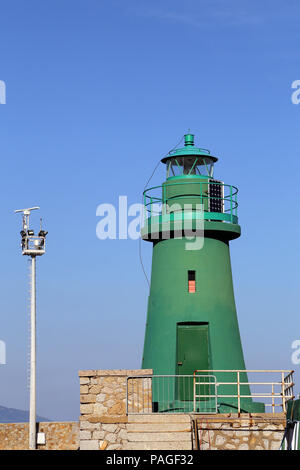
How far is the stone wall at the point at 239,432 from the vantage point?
23.5 m

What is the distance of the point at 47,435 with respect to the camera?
28547mm

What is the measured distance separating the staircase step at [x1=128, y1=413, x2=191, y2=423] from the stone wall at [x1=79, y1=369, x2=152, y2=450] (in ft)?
1.12

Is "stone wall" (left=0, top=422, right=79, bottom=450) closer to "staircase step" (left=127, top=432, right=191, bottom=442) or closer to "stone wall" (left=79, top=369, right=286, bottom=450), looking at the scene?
"stone wall" (left=79, top=369, right=286, bottom=450)

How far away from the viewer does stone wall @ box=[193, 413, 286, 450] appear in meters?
23.5

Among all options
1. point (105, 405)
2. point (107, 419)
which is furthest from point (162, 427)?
point (105, 405)

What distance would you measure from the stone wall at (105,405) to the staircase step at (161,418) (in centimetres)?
34

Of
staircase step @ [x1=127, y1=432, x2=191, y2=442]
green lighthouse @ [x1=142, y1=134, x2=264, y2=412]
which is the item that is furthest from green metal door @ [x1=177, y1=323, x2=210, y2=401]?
staircase step @ [x1=127, y1=432, x2=191, y2=442]

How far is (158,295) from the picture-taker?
2983 centimetres

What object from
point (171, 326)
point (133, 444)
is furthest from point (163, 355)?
point (133, 444)

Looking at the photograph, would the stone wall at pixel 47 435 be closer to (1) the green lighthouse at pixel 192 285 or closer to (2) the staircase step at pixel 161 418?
Answer: (1) the green lighthouse at pixel 192 285

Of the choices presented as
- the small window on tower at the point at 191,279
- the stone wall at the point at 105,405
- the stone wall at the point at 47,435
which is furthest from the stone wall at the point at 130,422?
the small window on tower at the point at 191,279

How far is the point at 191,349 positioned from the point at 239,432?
5345mm

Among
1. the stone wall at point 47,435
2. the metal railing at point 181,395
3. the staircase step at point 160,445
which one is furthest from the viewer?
the stone wall at point 47,435
